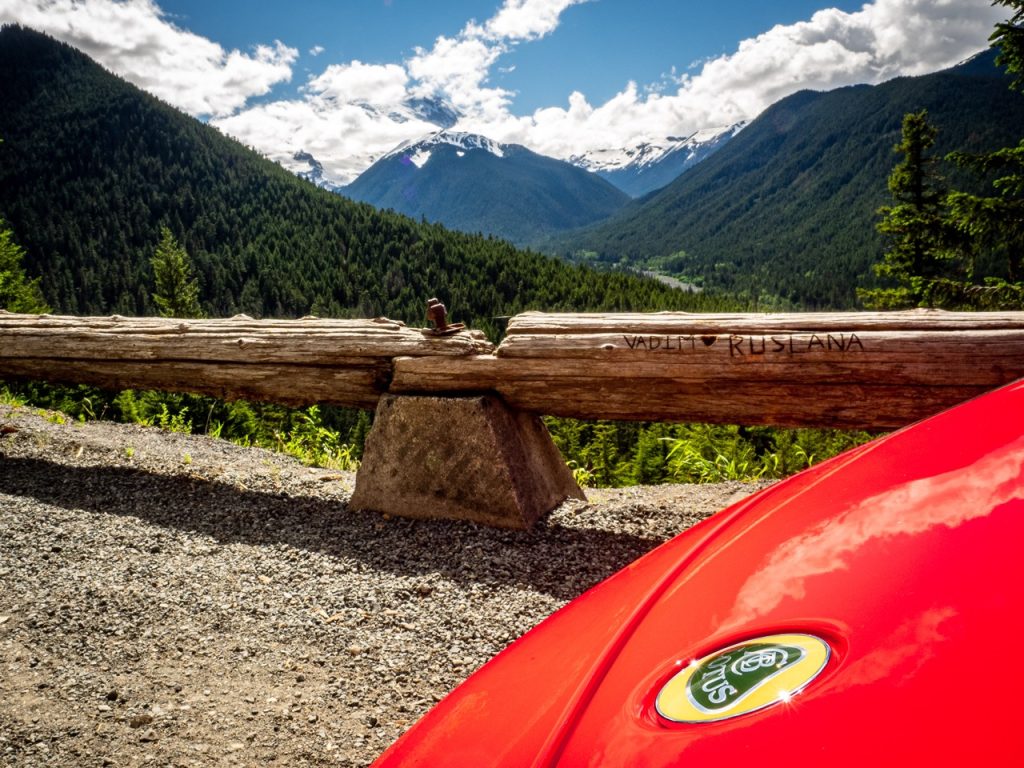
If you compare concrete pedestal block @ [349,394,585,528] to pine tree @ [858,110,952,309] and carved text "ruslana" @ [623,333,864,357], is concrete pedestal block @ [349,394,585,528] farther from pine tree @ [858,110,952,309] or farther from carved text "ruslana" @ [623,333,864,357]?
pine tree @ [858,110,952,309]

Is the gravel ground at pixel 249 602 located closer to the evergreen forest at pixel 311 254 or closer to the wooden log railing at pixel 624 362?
the wooden log railing at pixel 624 362

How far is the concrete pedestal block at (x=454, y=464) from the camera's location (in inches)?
132

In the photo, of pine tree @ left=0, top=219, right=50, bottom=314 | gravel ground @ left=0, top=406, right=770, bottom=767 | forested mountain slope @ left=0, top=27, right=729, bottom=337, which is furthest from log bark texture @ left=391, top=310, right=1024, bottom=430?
forested mountain slope @ left=0, top=27, right=729, bottom=337

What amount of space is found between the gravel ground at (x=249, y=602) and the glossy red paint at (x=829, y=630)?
3.77 ft

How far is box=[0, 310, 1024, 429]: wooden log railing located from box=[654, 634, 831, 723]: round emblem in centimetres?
249

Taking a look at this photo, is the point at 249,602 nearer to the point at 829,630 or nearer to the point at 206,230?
the point at 829,630

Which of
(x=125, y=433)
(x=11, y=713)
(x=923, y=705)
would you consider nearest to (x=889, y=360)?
(x=923, y=705)

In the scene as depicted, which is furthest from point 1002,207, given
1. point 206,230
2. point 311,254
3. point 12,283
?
point 206,230

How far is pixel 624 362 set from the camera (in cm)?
329

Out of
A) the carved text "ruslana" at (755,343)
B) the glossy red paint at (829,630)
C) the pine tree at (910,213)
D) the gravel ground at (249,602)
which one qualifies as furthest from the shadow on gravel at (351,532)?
the pine tree at (910,213)

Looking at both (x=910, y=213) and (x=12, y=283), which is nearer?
(x=910, y=213)

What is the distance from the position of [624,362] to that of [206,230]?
102503mm

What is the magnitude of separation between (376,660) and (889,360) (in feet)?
8.43

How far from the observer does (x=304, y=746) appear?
1859 millimetres
